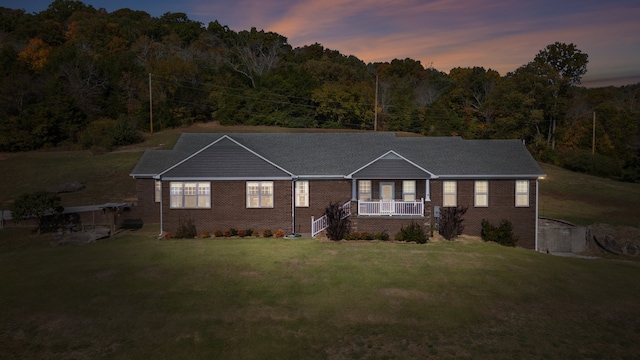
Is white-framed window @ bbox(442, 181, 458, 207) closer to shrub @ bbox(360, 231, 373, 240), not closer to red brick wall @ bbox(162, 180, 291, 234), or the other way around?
shrub @ bbox(360, 231, 373, 240)

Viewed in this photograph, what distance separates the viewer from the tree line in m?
69.0

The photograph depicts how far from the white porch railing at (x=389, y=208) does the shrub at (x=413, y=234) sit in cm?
134

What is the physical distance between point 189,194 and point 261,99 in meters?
53.7

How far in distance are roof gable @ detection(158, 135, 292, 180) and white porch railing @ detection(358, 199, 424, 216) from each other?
5.10 metres

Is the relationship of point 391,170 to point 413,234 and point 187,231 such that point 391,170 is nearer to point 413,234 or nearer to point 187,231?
point 413,234

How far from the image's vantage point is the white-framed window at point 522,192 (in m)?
29.2

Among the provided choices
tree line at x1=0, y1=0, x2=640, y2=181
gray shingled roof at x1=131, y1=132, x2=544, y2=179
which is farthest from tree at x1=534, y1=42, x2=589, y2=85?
gray shingled roof at x1=131, y1=132, x2=544, y2=179

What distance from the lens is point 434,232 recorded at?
29.3m

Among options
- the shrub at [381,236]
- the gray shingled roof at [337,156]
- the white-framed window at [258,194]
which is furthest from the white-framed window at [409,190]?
the white-framed window at [258,194]

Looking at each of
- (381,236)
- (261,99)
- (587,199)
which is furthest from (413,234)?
(261,99)

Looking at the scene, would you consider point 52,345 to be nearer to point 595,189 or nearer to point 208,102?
point 595,189

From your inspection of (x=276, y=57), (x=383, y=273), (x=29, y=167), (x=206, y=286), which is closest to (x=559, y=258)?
(x=383, y=273)

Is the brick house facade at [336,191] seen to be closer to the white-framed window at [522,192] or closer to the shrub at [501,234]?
the white-framed window at [522,192]

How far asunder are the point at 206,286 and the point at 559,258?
61.2ft
